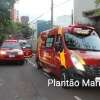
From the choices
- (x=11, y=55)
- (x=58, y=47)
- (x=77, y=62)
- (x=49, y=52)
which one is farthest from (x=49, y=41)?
(x=11, y=55)

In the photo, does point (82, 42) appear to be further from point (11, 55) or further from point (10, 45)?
point (10, 45)

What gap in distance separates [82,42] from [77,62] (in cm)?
163

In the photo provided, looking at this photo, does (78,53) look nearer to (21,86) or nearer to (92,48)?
(92,48)

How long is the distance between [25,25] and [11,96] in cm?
8680

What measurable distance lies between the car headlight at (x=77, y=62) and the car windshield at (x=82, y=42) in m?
0.99

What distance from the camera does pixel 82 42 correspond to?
1416cm

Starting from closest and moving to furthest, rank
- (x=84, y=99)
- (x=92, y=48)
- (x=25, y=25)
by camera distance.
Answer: (x=84, y=99)
(x=92, y=48)
(x=25, y=25)

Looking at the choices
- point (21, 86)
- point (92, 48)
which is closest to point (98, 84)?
point (92, 48)

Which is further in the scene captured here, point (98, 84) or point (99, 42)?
point (99, 42)

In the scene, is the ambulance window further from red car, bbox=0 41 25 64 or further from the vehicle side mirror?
red car, bbox=0 41 25 64

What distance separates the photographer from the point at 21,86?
45.0 ft

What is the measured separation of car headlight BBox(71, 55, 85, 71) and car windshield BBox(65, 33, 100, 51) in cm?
99

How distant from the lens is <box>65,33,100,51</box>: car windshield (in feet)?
45.7

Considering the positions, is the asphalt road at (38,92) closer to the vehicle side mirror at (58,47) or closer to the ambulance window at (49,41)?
the vehicle side mirror at (58,47)
